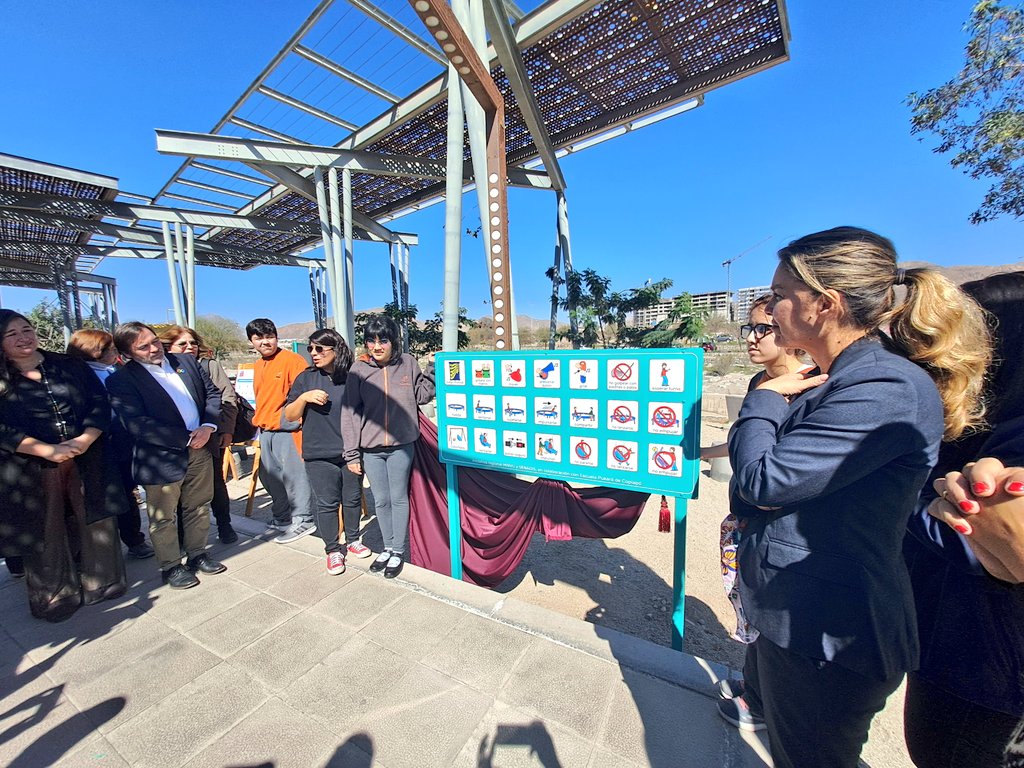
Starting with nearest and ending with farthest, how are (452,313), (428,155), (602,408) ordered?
(602,408) < (452,313) < (428,155)

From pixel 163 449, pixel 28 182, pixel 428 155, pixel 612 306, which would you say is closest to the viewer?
pixel 163 449

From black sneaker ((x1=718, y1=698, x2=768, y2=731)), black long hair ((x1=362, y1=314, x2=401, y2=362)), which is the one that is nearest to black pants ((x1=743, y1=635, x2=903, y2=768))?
black sneaker ((x1=718, y1=698, x2=768, y2=731))

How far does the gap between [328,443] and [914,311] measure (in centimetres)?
297

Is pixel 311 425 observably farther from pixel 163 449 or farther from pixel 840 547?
pixel 840 547

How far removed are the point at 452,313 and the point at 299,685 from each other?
3072mm

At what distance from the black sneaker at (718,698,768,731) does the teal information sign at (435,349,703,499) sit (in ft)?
2.75

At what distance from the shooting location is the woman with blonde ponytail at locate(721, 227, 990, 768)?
862 millimetres

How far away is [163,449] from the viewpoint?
2.44 meters

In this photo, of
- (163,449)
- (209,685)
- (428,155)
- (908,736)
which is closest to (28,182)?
(428,155)

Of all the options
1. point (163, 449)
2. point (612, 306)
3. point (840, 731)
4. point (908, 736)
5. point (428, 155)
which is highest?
point (428, 155)

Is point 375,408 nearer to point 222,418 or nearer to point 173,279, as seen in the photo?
point 222,418

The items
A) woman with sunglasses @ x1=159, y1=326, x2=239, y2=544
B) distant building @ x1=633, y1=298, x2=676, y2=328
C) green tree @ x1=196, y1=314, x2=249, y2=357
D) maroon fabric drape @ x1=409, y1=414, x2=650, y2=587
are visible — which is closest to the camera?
maroon fabric drape @ x1=409, y1=414, x2=650, y2=587

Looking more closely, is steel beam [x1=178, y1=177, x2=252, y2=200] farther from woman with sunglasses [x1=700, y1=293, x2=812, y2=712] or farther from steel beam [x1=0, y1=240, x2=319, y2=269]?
woman with sunglasses [x1=700, y1=293, x2=812, y2=712]

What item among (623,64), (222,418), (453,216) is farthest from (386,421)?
(623,64)
